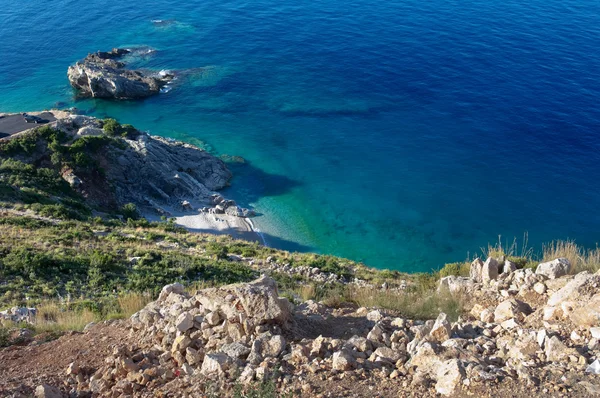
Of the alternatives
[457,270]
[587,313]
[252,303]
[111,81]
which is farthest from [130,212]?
[587,313]

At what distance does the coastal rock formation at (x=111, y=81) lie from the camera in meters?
58.1

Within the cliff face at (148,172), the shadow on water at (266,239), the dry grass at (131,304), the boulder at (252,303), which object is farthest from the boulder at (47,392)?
the cliff face at (148,172)

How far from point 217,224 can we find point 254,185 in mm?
7482

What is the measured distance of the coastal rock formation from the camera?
2286 inches

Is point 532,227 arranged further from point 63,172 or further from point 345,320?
point 63,172

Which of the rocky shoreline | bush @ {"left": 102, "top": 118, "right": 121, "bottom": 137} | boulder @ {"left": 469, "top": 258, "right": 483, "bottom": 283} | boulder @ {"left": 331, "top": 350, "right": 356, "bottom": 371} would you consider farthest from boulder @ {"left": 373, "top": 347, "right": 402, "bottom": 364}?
bush @ {"left": 102, "top": 118, "right": 121, "bottom": 137}

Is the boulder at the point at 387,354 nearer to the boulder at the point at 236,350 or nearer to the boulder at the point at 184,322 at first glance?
the boulder at the point at 236,350

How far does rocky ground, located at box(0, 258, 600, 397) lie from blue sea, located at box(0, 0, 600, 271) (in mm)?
23115

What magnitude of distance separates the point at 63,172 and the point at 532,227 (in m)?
36.4

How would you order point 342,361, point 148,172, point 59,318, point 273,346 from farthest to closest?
point 148,172, point 59,318, point 273,346, point 342,361

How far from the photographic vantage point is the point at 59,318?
14.1m

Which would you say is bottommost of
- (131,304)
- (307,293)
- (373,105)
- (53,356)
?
(373,105)

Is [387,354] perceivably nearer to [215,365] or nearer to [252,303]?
[252,303]

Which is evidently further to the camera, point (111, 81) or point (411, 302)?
point (111, 81)
